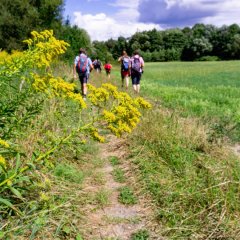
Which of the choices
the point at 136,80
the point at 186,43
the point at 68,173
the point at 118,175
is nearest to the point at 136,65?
the point at 136,80

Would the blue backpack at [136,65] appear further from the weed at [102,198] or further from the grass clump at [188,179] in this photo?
the weed at [102,198]

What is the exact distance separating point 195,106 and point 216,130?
5.39 m

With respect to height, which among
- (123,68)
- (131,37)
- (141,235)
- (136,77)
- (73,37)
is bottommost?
(141,235)

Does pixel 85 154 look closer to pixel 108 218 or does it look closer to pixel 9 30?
pixel 108 218

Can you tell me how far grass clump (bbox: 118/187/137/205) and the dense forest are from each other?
22.3 meters

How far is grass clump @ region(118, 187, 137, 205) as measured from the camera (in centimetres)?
489

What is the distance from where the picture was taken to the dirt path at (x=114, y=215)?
4094mm

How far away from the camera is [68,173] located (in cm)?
534

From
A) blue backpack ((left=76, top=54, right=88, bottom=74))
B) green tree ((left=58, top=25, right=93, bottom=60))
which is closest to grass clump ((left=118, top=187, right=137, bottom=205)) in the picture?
blue backpack ((left=76, top=54, right=88, bottom=74))

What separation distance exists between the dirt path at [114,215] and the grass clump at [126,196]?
1.6 inches

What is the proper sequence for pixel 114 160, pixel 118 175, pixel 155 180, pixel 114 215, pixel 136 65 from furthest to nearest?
pixel 136 65, pixel 114 160, pixel 118 175, pixel 155 180, pixel 114 215

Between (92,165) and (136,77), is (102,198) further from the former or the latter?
(136,77)

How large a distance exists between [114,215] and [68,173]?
1086mm

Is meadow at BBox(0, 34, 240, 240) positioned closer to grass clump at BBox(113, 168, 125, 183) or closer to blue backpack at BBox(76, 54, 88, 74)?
grass clump at BBox(113, 168, 125, 183)
